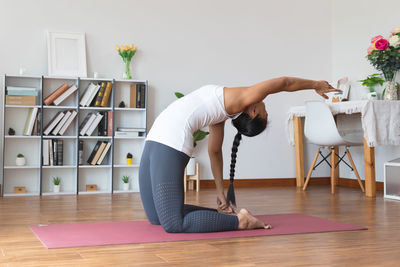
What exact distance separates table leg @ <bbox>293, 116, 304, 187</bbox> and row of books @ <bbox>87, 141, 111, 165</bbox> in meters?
2.05

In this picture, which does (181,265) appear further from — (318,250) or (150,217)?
(150,217)

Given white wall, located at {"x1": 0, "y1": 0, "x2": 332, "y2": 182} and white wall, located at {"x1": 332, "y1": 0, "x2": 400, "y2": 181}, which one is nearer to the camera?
white wall, located at {"x1": 0, "y1": 0, "x2": 332, "y2": 182}

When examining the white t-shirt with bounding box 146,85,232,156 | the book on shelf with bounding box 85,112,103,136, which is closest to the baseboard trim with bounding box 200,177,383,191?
the book on shelf with bounding box 85,112,103,136

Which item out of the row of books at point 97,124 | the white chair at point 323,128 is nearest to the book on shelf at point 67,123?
the row of books at point 97,124

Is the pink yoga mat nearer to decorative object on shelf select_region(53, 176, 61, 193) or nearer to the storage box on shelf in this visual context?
the storage box on shelf

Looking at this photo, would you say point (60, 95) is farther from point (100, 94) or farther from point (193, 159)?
point (193, 159)

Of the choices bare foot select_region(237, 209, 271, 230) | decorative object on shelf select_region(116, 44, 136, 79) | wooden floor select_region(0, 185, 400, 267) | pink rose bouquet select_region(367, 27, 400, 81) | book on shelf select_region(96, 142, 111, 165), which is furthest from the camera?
decorative object on shelf select_region(116, 44, 136, 79)

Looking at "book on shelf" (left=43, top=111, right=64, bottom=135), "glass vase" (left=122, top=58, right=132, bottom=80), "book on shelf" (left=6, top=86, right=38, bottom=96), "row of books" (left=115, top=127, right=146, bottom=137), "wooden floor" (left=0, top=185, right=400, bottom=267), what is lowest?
"wooden floor" (left=0, top=185, right=400, bottom=267)

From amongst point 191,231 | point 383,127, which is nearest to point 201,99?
point 191,231

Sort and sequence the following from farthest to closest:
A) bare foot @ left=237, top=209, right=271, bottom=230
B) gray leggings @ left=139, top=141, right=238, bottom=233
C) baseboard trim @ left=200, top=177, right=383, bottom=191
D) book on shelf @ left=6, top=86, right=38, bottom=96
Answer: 1. baseboard trim @ left=200, top=177, right=383, bottom=191
2. book on shelf @ left=6, top=86, right=38, bottom=96
3. bare foot @ left=237, top=209, right=271, bottom=230
4. gray leggings @ left=139, top=141, right=238, bottom=233

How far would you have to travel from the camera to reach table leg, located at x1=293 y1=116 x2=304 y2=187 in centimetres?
575

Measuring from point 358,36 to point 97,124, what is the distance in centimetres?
306

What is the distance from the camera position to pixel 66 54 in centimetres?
512

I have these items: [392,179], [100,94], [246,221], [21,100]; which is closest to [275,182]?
[392,179]
